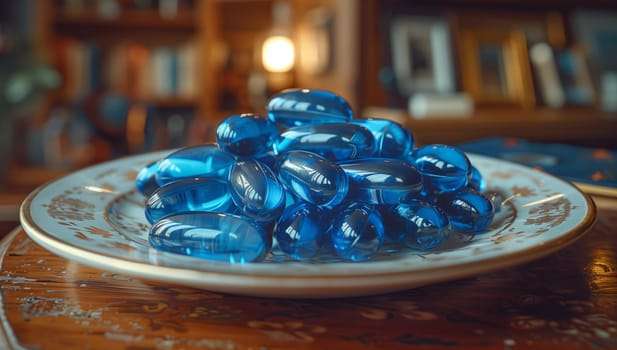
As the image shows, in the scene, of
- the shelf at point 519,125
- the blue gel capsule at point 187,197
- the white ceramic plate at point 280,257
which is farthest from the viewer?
the shelf at point 519,125

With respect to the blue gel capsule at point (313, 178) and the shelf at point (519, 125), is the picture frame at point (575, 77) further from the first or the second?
the blue gel capsule at point (313, 178)

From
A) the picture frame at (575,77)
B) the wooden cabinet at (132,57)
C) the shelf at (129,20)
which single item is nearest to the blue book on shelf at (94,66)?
the wooden cabinet at (132,57)

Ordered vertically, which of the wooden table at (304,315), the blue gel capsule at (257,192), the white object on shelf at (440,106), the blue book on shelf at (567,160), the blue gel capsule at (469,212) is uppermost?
the blue gel capsule at (257,192)

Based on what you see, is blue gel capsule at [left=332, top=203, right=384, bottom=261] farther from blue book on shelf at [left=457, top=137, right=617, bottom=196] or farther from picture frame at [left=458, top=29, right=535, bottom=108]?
picture frame at [left=458, top=29, right=535, bottom=108]

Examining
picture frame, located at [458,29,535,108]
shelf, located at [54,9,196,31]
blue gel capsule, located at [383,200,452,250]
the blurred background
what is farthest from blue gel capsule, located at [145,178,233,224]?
shelf, located at [54,9,196,31]

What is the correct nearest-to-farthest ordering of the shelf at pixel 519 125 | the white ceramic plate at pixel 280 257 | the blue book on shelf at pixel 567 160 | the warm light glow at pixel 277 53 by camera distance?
the white ceramic plate at pixel 280 257 < the blue book on shelf at pixel 567 160 < the shelf at pixel 519 125 < the warm light glow at pixel 277 53

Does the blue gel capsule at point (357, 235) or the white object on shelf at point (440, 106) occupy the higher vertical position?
the blue gel capsule at point (357, 235)

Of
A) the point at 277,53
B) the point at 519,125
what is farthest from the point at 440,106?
the point at 277,53

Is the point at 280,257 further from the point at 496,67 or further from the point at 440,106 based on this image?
the point at 496,67
